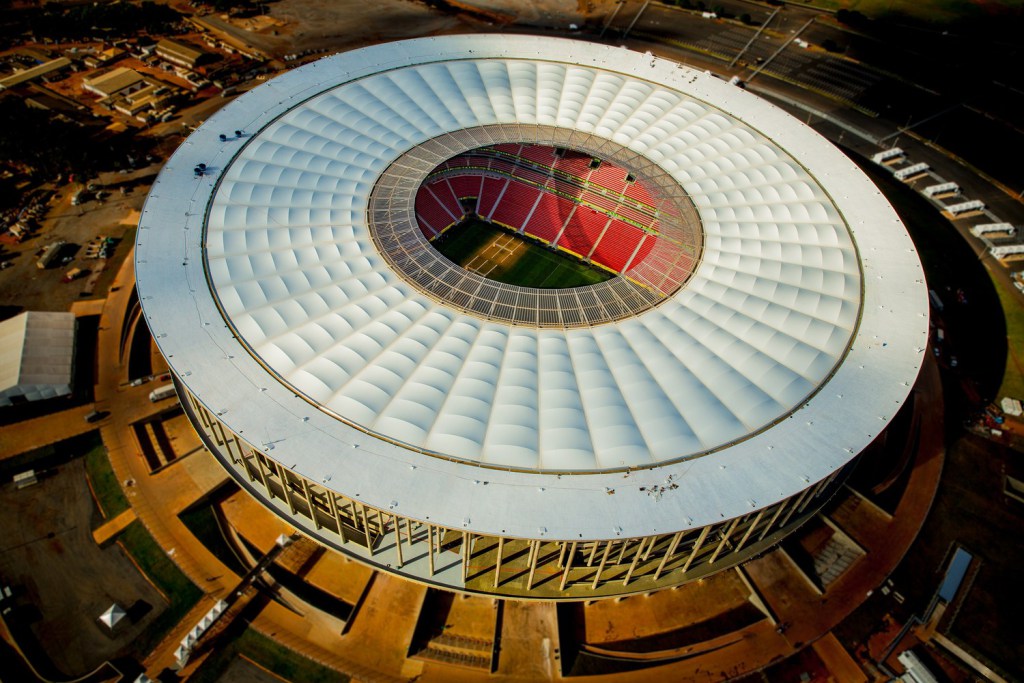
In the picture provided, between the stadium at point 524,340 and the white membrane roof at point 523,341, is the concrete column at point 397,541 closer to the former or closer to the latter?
the stadium at point 524,340

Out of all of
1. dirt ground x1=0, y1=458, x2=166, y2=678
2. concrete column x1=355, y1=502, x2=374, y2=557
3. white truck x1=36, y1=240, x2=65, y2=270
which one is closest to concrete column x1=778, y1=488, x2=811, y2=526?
concrete column x1=355, y1=502, x2=374, y2=557

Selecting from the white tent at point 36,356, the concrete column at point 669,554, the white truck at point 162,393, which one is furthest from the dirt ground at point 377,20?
the concrete column at point 669,554

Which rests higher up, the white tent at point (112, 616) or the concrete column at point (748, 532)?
the concrete column at point (748, 532)

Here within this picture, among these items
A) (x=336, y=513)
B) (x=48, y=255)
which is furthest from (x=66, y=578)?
(x=48, y=255)

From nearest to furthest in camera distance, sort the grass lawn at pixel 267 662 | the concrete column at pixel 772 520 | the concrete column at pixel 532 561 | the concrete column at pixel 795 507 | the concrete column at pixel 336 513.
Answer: the concrete column at pixel 532 561, the concrete column at pixel 336 513, the grass lawn at pixel 267 662, the concrete column at pixel 772 520, the concrete column at pixel 795 507

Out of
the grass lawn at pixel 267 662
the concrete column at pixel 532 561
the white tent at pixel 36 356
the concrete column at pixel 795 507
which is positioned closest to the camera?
Answer: the concrete column at pixel 532 561

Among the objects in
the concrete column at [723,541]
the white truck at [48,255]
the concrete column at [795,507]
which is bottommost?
the white truck at [48,255]

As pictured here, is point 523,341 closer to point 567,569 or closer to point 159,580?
point 567,569
